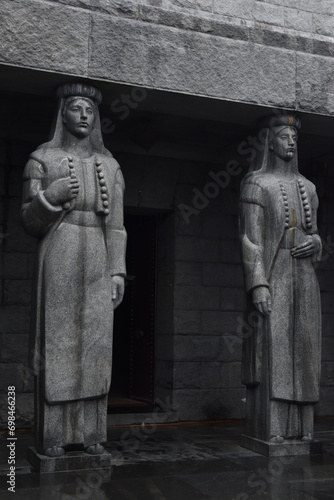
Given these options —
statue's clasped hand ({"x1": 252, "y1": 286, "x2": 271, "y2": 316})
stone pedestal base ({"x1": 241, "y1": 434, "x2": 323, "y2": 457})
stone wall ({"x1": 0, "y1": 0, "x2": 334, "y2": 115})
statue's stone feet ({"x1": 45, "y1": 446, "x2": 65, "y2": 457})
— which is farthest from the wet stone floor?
stone wall ({"x1": 0, "y1": 0, "x2": 334, "y2": 115})

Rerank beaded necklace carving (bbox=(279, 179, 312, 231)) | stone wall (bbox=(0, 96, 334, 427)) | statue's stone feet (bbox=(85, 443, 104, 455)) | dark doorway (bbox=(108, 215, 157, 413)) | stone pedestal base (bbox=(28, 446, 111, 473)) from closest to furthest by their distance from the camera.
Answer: stone pedestal base (bbox=(28, 446, 111, 473)) → statue's stone feet (bbox=(85, 443, 104, 455)) → beaded necklace carving (bbox=(279, 179, 312, 231)) → stone wall (bbox=(0, 96, 334, 427)) → dark doorway (bbox=(108, 215, 157, 413))

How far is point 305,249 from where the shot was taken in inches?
240

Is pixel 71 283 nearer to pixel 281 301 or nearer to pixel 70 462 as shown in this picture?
pixel 70 462

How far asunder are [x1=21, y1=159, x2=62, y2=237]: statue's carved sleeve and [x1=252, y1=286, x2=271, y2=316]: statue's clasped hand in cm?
190

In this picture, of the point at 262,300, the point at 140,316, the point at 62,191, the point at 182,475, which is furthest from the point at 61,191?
the point at 140,316

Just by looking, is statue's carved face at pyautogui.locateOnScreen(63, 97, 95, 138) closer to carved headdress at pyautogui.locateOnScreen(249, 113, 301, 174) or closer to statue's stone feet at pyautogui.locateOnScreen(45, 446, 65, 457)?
carved headdress at pyautogui.locateOnScreen(249, 113, 301, 174)

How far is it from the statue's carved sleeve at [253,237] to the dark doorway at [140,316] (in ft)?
7.82

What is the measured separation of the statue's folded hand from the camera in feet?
17.4

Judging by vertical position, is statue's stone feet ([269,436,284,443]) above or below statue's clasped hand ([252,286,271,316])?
below

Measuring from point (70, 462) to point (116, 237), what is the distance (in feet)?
6.09

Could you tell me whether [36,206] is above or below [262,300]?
above

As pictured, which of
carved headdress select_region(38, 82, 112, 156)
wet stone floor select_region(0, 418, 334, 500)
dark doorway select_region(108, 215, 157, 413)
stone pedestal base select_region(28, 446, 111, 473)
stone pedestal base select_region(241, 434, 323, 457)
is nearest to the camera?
wet stone floor select_region(0, 418, 334, 500)

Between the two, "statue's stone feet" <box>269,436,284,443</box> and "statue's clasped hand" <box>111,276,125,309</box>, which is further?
"statue's stone feet" <box>269,436,284,443</box>

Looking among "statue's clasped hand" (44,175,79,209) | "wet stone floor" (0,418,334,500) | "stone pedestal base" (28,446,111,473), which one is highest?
"statue's clasped hand" (44,175,79,209)
